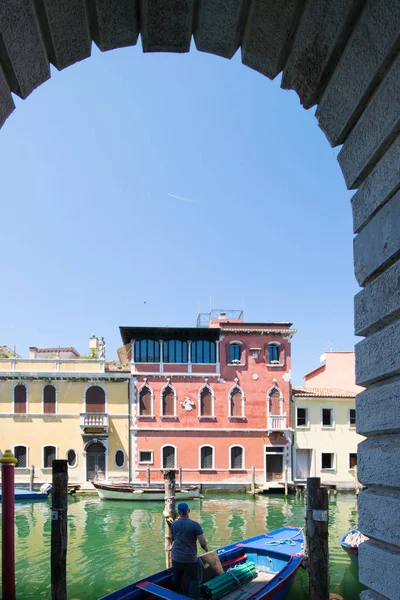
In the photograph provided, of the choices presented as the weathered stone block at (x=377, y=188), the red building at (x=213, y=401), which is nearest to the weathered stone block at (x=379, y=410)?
the weathered stone block at (x=377, y=188)

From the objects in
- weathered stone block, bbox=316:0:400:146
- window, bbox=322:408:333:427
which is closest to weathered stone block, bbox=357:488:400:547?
weathered stone block, bbox=316:0:400:146

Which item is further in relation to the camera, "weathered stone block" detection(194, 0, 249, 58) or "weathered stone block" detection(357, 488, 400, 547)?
"weathered stone block" detection(194, 0, 249, 58)

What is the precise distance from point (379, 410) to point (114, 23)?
6.50ft

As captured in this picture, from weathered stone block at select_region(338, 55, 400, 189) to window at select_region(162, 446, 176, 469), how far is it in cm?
2170

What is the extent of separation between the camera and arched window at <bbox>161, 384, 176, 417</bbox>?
75.5 ft

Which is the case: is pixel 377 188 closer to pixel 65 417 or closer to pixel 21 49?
pixel 21 49

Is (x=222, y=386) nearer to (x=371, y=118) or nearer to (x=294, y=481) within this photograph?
(x=294, y=481)

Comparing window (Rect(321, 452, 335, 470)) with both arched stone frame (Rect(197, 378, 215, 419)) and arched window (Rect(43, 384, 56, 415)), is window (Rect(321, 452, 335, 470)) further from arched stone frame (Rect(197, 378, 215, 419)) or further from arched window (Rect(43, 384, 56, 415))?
arched window (Rect(43, 384, 56, 415))

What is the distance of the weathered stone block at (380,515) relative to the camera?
1836mm

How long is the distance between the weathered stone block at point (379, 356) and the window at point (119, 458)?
21.6 m

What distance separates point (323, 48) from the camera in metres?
2.16

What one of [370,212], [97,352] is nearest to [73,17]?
[370,212]

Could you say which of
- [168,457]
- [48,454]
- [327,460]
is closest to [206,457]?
[168,457]

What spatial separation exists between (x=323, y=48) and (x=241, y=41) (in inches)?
17.5
